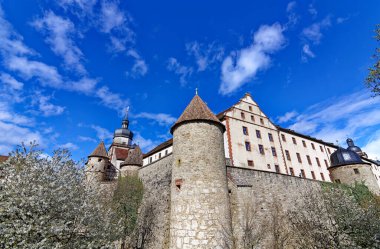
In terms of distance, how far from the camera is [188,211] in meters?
11.6

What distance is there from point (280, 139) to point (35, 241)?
2816 centimetres

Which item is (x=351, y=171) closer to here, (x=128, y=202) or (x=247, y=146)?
(x=247, y=146)

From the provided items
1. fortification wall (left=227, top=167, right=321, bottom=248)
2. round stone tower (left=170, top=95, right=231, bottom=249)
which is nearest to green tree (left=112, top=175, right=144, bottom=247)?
round stone tower (left=170, top=95, right=231, bottom=249)

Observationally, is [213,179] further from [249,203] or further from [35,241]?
[35,241]

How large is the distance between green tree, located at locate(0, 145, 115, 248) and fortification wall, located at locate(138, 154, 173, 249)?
4.37m

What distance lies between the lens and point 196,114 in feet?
45.9

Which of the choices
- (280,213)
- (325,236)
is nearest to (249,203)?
(280,213)

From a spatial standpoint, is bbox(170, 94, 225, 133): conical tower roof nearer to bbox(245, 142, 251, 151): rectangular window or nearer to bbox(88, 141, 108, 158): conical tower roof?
bbox(245, 142, 251, 151): rectangular window

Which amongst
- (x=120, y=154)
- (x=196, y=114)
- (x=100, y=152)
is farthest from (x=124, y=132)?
(x=196, y=114)

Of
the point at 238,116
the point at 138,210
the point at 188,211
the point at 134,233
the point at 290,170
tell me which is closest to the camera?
the point at 188,211

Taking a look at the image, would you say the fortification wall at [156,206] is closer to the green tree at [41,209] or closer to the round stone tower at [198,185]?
the round stone tower at [198,185]

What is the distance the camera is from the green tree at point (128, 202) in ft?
59.2

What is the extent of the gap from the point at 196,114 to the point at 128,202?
10606 millimetres

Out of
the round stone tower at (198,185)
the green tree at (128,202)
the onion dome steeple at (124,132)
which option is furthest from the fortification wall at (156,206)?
the onion dome steeple at (124,132)
